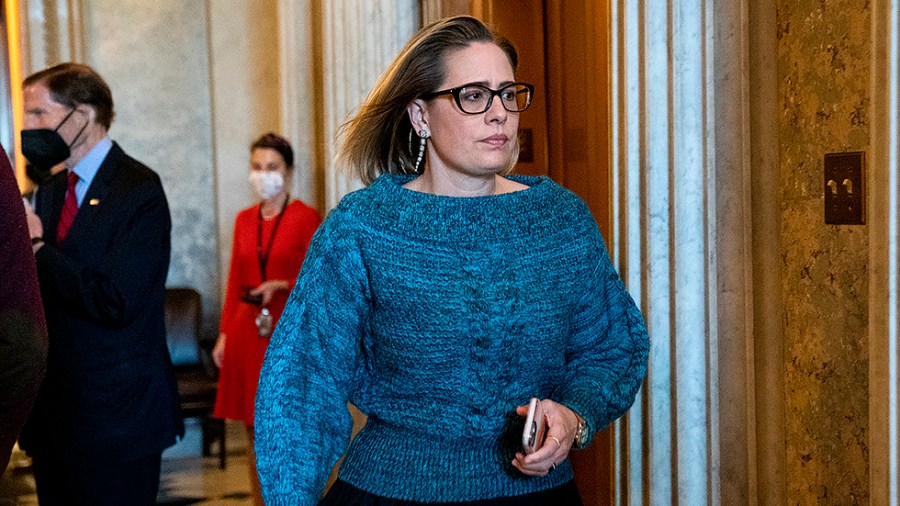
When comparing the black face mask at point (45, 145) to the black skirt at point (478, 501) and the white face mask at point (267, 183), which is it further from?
the white face mask at point (267, 183)

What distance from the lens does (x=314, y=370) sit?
195 centimetres

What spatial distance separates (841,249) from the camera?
2.23 meters

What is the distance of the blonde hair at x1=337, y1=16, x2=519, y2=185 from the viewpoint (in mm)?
2057

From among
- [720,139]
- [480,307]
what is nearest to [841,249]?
[720,139]

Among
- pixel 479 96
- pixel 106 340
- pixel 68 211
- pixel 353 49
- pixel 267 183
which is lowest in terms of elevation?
pixel 106 340

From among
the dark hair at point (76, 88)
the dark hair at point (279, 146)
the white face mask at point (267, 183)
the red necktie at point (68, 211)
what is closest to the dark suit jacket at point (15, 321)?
→ the red necktie at point (68, 211)

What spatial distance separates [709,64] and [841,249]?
61cm

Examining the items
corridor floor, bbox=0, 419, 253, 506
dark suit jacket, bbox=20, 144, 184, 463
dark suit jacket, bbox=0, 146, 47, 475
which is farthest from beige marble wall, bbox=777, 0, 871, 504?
corridor floor, bbox=0, 419, 253, 506

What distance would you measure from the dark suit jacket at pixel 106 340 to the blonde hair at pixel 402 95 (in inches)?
45.8

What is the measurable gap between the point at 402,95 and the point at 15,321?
3.12 ft

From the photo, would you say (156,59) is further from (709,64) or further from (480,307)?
(480,307)

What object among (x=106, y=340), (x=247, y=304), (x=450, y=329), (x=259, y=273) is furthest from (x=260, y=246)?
(x=450, y=329)

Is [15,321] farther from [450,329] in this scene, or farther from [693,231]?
[693,231]

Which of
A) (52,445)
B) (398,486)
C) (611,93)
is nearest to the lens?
(398,486)
